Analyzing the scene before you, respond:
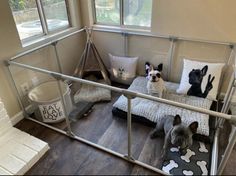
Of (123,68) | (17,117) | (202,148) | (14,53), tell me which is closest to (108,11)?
(123,68)

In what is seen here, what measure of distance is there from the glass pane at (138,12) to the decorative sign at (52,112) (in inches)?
56.0

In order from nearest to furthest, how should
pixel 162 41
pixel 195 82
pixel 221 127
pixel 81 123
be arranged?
pixel 221 127 < pixel 81 123 < pixel 195 82 < pixel 162 41

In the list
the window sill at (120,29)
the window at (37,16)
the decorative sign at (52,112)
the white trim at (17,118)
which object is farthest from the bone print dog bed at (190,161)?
the window at (37,16)

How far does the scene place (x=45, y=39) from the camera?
7.47ft

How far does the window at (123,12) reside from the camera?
8.03 ft

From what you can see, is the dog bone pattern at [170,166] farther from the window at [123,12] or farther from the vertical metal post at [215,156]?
the window at [123,12]

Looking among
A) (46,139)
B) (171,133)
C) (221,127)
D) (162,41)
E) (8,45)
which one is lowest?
(46,139)

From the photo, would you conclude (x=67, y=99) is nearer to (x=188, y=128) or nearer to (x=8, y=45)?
(x=8, y=45)

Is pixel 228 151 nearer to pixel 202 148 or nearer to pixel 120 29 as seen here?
pixel 202 148

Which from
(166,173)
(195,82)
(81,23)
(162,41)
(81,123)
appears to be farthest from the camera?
(81,23)

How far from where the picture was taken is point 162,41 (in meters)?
2.43

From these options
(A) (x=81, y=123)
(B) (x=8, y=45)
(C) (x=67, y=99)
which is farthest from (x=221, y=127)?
(B) (x=8, y=45)

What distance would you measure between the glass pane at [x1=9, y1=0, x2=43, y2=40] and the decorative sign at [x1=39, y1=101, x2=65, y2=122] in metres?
0.81

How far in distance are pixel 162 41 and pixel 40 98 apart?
1588 millimetres
